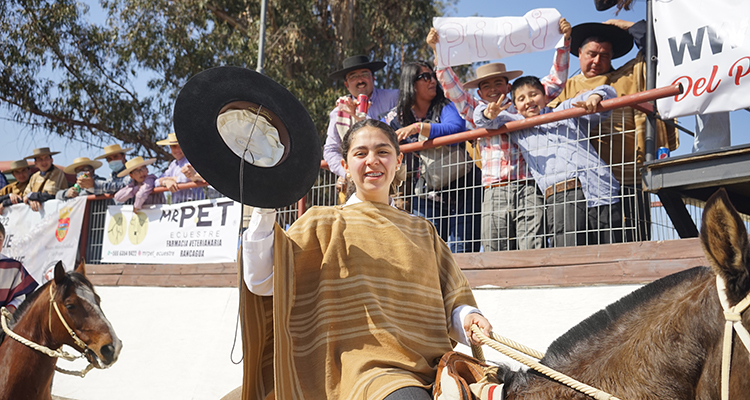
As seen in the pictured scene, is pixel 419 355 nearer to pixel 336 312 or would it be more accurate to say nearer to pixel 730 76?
pixel 336 312

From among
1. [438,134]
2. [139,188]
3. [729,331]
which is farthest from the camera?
[139,188]

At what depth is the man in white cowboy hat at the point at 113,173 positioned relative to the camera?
9367mm

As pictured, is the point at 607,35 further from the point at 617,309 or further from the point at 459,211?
the point at 617,309

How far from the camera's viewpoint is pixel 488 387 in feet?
7.50

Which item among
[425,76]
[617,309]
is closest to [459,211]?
[425,76]

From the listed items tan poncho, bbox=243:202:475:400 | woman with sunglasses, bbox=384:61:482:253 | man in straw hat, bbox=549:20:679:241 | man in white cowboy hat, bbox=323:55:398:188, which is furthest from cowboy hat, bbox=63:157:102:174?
tan poncho, bbox=243:202:475:400

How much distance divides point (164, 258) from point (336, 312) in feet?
20.8

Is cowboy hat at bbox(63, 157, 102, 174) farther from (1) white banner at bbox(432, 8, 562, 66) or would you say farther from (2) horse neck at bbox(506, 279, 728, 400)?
(2) horse neck at bbox(506, 279, 728, 400)

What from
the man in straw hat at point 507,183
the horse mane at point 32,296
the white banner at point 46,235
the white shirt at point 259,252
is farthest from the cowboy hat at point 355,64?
the white banner at point 46,235

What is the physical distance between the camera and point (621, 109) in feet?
17.2

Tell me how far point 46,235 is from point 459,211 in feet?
23.1

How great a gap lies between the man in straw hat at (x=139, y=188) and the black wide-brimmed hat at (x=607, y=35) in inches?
224

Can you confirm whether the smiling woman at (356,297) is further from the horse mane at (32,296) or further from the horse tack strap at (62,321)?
the horse mane at (32,296)

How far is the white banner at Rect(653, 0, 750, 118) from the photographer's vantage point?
4.58m
